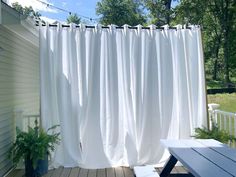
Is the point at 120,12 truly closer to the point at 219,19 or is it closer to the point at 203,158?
the point at 219,19

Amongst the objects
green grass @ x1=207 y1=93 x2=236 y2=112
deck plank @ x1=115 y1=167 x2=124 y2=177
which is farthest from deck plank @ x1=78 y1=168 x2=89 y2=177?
green grass @ x1=207 y1=93 x2=236 y2=112

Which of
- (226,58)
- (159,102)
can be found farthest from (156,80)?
(226,58)

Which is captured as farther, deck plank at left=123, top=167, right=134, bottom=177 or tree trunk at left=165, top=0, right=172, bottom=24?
tree trunk at left=165, top=0, right=172, bottom=24

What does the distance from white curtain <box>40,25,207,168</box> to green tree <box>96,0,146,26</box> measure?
18889 mm

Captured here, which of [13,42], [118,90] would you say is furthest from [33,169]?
[13,42]

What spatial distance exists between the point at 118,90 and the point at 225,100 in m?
11.5

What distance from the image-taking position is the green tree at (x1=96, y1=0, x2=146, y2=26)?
78.1 feet

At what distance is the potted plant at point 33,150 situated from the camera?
14.3 ft

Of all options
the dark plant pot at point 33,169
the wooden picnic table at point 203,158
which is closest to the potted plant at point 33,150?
the dark plant pot at point 33,169

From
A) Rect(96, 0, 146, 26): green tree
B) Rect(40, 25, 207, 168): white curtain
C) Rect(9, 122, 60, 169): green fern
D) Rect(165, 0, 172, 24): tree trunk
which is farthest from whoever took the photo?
Rect(96, 0, 146, 26): green tree

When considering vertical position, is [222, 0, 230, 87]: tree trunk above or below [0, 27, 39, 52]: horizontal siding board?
above

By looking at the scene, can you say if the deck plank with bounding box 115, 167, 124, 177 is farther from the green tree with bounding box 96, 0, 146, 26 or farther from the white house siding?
the green tree with bounding box 96, 0, 146, 26

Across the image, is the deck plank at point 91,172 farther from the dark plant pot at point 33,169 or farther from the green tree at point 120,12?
the green tree at point 120,12

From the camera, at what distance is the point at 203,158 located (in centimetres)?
279
